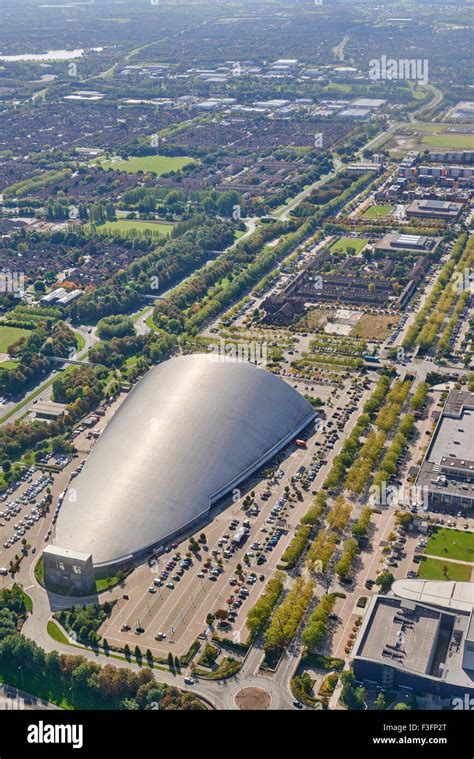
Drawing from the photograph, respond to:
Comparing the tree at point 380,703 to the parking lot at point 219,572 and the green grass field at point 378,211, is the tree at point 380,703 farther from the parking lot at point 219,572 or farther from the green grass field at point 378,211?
the green grass field at point 378,211

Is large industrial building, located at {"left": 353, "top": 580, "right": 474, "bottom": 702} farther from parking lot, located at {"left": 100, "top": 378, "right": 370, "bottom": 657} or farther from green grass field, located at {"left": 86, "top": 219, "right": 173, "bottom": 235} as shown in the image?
green grass field, located at {"left": 86, "top": 219, "right": 173, "bottom": 235}

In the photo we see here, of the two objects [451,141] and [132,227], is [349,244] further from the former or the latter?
[451,141]

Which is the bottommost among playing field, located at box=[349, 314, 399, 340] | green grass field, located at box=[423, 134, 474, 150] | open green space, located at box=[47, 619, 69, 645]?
open green space, located at box=[47, 619, 69, 645]

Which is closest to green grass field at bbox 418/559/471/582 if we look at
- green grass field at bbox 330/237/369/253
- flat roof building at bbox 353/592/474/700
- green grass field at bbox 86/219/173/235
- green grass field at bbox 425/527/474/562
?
green grass field at bbox 425/527/474/562

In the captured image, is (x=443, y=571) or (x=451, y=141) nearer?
(x=443, y=571)

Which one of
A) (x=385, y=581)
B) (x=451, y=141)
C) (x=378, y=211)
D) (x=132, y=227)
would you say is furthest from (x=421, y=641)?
(x=451, y=141)

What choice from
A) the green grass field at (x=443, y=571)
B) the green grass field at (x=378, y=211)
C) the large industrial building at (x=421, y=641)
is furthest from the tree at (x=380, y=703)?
the green grass field at (x=378, y=211)

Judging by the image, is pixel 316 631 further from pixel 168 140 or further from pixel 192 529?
pixel 168 140
